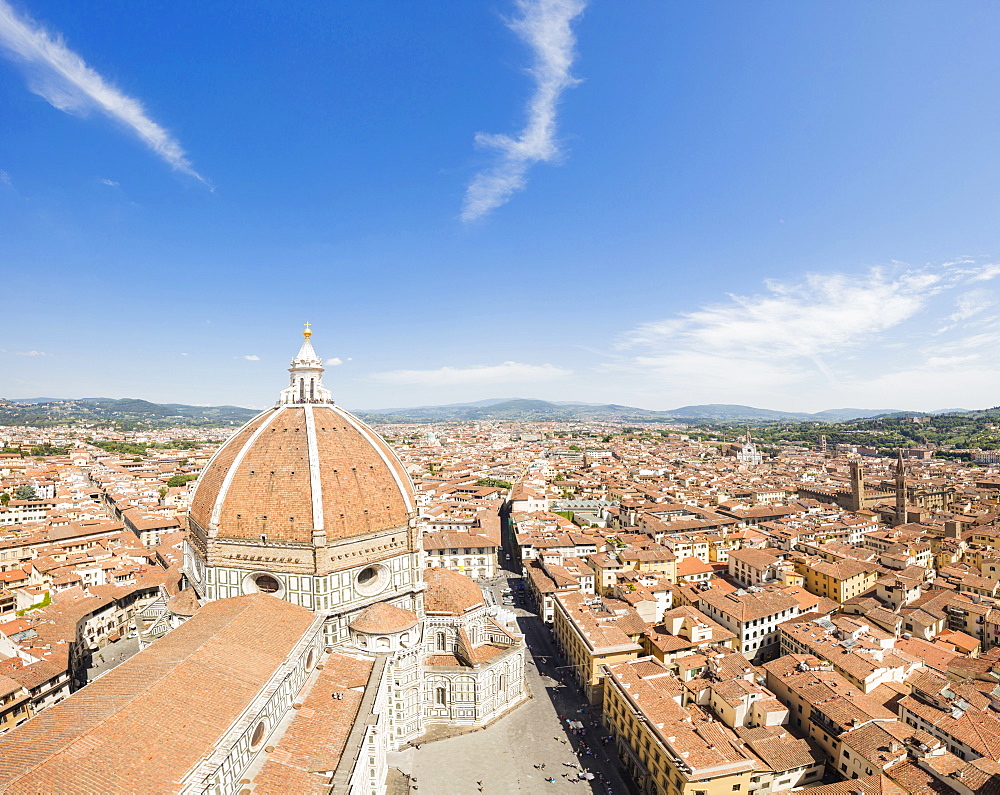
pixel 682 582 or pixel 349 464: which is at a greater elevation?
pixel 349 464

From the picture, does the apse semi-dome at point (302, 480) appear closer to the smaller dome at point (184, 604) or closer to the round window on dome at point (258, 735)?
the smaller dome at point (184, 604)

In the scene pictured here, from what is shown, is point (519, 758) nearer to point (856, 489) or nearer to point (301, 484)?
point (301, 484)

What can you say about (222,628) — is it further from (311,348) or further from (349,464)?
(311,348)

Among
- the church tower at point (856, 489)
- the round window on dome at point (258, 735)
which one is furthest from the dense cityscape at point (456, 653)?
the church tower at point (856, 489)

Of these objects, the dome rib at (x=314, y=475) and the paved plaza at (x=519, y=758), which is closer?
the paved plaza at (x=519, y=758)

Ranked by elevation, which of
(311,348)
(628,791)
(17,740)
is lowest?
(628,791)

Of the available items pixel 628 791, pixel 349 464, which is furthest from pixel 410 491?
pixel 628 791

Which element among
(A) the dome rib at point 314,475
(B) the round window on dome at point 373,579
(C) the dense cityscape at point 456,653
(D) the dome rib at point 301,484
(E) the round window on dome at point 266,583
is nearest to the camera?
(C) the dense cityscape at point 456,653
